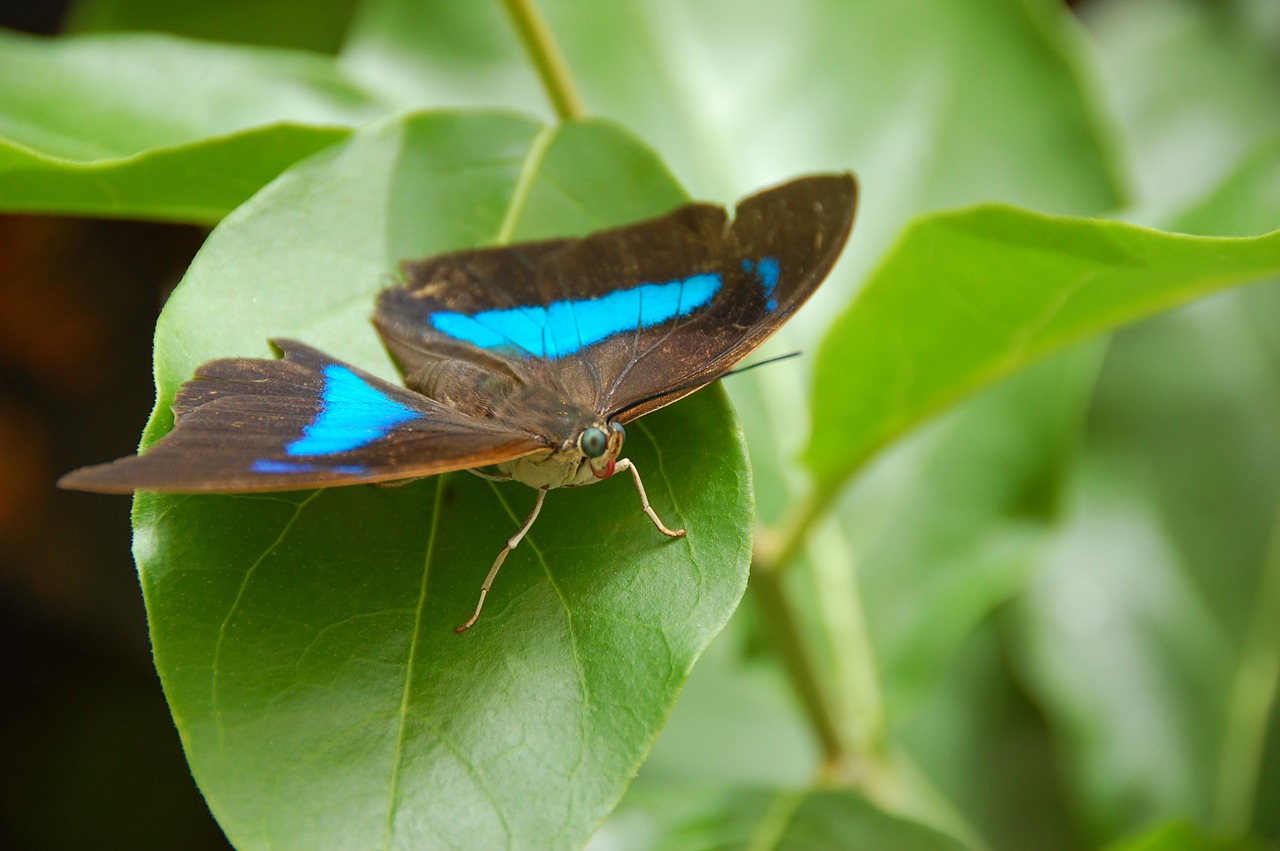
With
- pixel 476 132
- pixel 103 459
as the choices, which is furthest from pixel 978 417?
pixel 103 459

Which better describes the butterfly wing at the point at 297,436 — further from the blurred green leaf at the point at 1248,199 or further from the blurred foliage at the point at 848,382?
the blurred green leaf at the point at 1248,199

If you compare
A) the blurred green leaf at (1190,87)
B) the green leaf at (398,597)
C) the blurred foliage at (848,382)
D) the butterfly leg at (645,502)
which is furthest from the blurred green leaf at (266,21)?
the blurred green leaf at (1190,87)

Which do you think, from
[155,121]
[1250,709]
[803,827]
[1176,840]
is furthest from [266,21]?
[1250,709]

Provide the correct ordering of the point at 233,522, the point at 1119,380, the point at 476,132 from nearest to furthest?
the point at 233,522 → the point at 476,132 → the point at 1119,380

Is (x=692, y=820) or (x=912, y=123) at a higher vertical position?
(x=912, y=123)

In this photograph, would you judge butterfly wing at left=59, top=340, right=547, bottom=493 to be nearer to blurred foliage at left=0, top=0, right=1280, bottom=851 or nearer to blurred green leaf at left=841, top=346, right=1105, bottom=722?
blurred foliage at left=0, top=0, right=1280, bottom=851

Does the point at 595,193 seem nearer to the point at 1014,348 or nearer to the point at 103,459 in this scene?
the point at 1014,348

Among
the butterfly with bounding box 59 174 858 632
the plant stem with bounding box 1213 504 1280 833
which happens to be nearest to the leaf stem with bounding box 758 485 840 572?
the butterfly with bounding box 59 174 858 632
